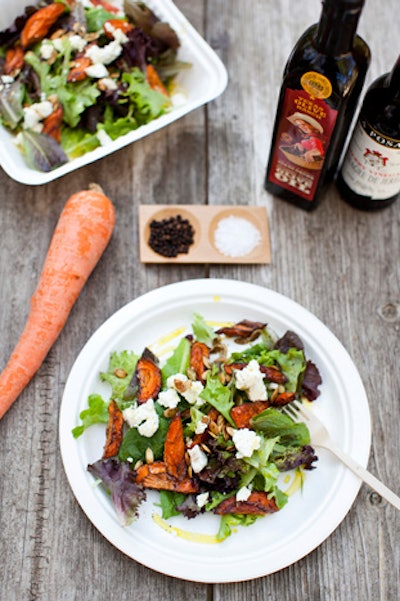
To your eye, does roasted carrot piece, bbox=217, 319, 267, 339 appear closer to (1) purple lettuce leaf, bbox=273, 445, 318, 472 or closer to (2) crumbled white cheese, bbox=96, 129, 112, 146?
(1) purple lettuce leaf, bbox=273, 445, 318, 472

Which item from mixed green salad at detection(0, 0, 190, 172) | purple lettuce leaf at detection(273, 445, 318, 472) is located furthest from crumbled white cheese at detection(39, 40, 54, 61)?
purple lettuce leaf at detection(273, 445, 318, 472)

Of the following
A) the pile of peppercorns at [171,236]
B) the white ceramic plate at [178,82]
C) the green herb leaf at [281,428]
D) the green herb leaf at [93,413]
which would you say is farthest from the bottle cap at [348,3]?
the green herb leaf at [93,413]

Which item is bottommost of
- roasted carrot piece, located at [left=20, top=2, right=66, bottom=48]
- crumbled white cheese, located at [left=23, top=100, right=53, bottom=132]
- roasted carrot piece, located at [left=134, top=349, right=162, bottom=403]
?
roasted carrot piece, located at [left=134, top=349, right=162, bottom=403]

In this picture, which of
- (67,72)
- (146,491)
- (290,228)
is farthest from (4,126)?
(146,491)

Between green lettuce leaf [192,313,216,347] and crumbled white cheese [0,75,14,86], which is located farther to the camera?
crumbled white cheese [0,75,14,86]

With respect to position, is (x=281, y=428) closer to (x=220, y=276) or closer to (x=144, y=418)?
(x=144, y=418)

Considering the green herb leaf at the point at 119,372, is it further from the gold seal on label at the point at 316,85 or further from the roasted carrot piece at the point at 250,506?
the gold seal on label at the point at 316,85
